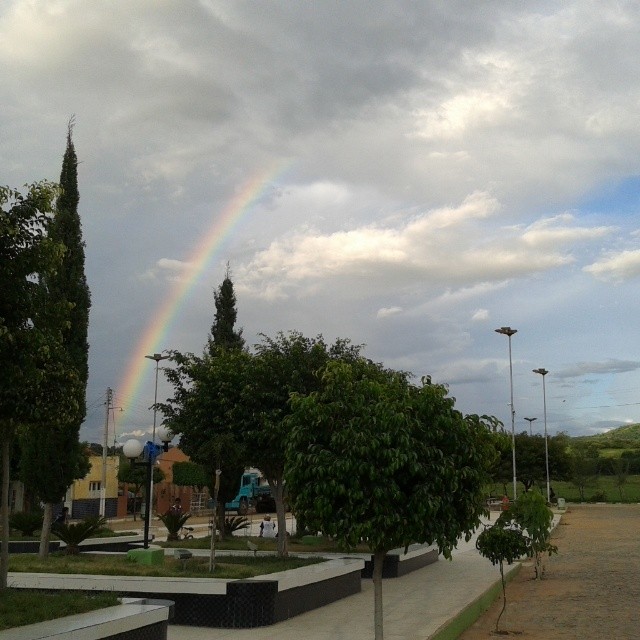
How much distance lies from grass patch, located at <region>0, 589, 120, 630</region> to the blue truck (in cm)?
4372

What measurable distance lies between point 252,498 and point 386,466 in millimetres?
53681

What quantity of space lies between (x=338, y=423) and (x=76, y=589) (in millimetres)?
5523

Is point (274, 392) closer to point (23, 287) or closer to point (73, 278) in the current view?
point (73, 278)

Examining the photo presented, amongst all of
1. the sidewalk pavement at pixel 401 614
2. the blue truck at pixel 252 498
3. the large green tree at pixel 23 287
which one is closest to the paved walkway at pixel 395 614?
the sidewalk pavement at pixel 401 614

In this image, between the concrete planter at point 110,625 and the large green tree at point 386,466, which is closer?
the concrete planter at point 110,625

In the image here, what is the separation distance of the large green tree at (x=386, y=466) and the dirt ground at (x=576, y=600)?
4513 mm

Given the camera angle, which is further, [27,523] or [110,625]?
[27,523]

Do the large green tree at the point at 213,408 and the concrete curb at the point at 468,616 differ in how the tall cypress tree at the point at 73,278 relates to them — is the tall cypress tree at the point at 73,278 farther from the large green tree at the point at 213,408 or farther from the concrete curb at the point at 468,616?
the concrete curb at the point at 468,616

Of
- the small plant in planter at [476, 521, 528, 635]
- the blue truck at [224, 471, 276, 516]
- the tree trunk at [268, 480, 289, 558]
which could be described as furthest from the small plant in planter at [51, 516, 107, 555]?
the blue truck at [224, 471, 276, 516]

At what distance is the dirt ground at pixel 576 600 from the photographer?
12.9 metres

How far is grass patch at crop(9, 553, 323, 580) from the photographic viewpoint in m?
13.1

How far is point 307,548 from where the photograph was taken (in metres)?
21.3

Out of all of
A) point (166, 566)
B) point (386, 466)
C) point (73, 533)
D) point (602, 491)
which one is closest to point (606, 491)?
point (602, 491)

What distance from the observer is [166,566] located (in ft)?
47.4
